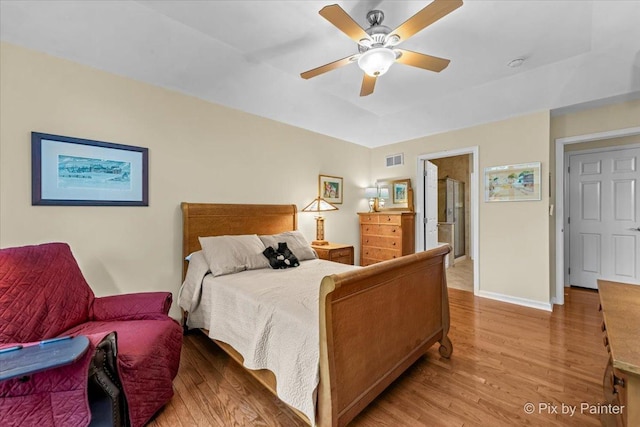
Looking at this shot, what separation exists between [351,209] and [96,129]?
3.66 meters

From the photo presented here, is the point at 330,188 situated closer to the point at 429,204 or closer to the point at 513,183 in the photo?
the point at 429,204

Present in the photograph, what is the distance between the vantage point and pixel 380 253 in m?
4.64

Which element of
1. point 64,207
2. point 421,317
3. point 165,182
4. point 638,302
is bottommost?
point 421,317

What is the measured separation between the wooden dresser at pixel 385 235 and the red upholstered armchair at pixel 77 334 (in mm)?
3330

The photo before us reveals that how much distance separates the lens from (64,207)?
88.5 inches

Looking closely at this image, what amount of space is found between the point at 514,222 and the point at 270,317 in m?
3.58

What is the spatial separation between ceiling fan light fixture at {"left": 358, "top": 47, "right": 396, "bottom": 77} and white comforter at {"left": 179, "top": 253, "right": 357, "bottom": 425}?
165cm

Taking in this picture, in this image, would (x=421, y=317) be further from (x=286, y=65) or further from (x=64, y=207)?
(x=64, y=207)

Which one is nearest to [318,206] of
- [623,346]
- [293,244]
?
[293,244]

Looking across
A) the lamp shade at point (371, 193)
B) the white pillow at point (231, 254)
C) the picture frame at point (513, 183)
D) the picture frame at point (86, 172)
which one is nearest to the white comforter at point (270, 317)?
the white pillow at point (231, 254)

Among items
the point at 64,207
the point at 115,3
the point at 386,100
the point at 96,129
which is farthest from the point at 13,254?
the point at 386,100

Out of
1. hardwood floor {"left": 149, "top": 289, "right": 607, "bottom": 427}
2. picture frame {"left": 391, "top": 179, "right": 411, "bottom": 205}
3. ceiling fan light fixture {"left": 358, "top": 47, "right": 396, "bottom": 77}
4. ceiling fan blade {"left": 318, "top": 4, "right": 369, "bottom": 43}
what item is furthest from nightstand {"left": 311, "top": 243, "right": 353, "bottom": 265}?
ceiling fan blade {"left": 318, "top": 4, "right": 369, "bottom": 43}

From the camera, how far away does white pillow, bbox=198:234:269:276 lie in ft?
8.30

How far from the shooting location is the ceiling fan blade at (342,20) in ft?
5.00
